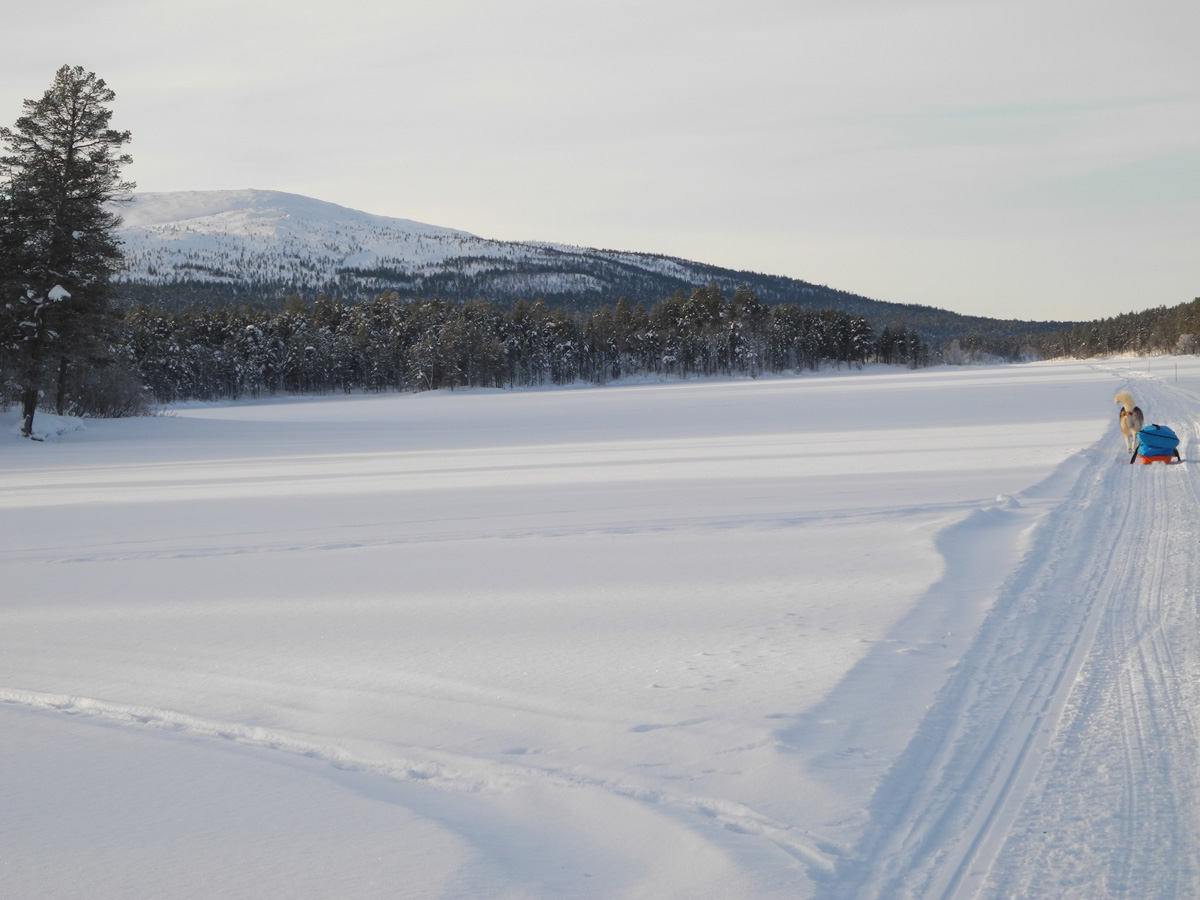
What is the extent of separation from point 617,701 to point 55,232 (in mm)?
31348

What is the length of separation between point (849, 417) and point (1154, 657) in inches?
1059

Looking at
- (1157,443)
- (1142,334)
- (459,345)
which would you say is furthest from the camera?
(1142,334)

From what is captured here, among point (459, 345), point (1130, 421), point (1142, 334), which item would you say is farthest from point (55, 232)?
point (1142, 334)

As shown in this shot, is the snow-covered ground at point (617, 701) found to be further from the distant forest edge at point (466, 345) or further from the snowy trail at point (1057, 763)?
the distant forest edge at point (466, 345)

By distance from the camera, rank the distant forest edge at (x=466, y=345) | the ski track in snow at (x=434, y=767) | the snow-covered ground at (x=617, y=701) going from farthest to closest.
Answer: the distant forest edge at (x=466, y=345)
the ski track in snow at (x=434, y=767)
the snow-covered ground at (x=617, y=701)

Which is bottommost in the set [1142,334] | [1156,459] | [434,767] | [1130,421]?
[434,767]

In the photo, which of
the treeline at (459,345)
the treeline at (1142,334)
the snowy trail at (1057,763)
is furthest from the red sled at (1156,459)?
the treeline at (1142,334)

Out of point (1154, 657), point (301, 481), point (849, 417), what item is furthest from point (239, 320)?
point (1154, 657)

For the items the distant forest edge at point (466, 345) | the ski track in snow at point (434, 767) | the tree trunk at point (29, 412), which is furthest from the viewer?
the distant forest edge at point (466, 345)

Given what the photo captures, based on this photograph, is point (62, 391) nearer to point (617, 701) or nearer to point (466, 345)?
point (617, 701)

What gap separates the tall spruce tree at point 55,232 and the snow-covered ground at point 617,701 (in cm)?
2100

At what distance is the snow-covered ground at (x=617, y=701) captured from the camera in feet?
11.2

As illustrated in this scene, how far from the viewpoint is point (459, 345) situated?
91375 mm

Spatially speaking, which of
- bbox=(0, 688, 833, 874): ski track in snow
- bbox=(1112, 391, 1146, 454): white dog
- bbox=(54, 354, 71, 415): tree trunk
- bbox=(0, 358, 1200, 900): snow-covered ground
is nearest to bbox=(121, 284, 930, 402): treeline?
bbox=(54, 354, 71, 415): tree trunk
